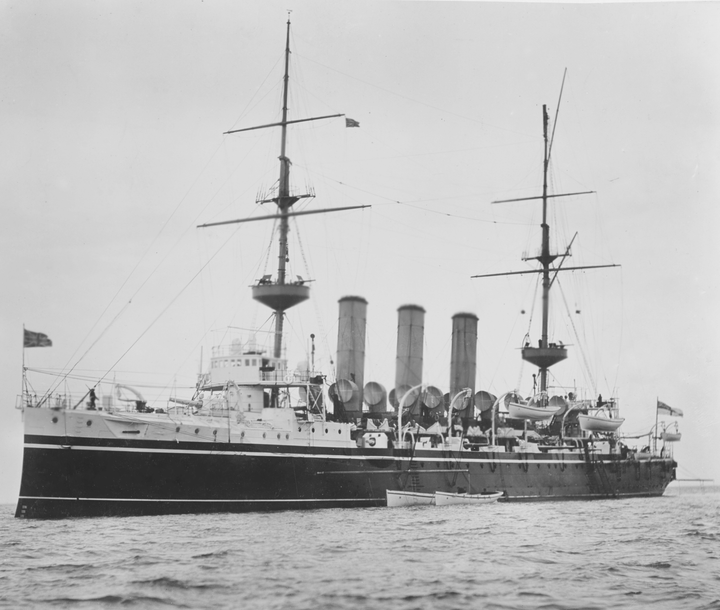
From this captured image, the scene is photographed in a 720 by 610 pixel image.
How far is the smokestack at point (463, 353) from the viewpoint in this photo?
152ft

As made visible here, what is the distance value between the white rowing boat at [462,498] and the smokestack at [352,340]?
20.7ft

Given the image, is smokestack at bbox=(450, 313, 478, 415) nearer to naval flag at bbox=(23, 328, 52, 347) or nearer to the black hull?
the black hull

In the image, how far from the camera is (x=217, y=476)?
30359 millimetres

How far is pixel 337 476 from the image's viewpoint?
112 ft

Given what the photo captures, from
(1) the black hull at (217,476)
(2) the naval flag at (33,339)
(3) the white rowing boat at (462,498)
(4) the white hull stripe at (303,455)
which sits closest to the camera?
(2) the naval flag at (33,339)

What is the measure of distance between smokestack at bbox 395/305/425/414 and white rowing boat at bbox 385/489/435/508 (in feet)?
25.7

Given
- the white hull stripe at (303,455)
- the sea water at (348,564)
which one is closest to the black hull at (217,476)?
the white hull stripe at (303,455)

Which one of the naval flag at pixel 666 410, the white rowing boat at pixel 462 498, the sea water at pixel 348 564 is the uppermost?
the naval flag at pixel 666 410

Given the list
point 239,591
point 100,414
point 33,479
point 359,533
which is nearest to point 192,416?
point 100,414

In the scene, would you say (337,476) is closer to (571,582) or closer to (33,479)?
(33,479)

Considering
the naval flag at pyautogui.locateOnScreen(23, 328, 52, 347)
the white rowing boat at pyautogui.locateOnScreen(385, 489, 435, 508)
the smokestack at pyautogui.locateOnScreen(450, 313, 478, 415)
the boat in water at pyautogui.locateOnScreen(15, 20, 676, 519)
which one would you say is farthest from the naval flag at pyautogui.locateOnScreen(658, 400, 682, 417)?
the naval flag at pyautogui.locateOnScreen(23, 328, 52, 347)

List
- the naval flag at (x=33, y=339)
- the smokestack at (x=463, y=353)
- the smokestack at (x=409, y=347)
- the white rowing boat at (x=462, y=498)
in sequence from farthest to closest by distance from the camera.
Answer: the smokestack at (x=463, y=353) < the smokestack at (x=409, y=347) < the white rowing boat at (x=462, y=498) < the naval flag at (x=33, y=339)

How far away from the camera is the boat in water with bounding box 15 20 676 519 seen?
Answer: 28312 mm

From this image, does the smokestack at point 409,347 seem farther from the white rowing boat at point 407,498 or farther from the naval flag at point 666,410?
the naval flag at point 666,410
